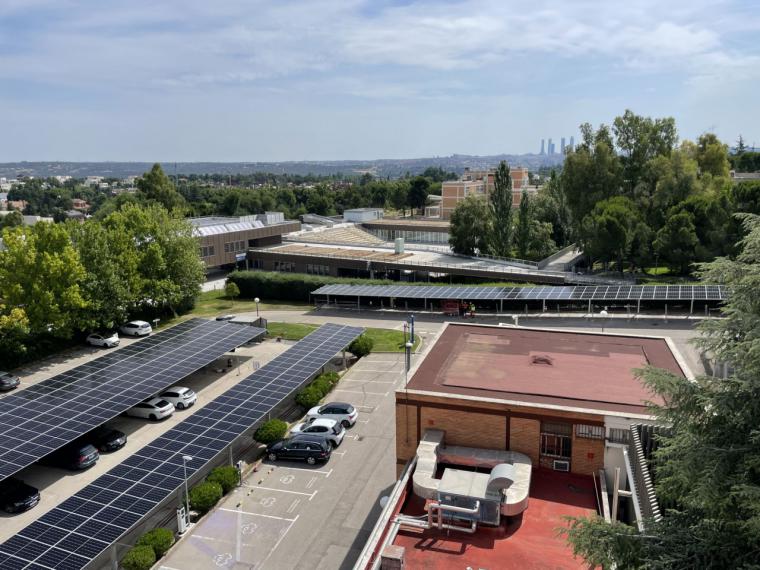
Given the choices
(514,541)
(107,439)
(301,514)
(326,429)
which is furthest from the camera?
(326,429)

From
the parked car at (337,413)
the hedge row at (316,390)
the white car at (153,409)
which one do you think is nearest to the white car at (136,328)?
the white car at (153,409)

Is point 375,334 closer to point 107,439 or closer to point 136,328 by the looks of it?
point 136,328

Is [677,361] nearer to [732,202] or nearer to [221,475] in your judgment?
[221,475]

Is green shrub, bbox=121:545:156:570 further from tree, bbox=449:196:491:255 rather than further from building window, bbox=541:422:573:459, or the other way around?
tree, bbox=449:196:491:255

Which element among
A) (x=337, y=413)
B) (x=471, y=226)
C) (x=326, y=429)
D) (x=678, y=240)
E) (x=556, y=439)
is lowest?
(x=337, y=413)

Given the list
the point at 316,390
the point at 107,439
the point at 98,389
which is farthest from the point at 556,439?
the point at 98,389

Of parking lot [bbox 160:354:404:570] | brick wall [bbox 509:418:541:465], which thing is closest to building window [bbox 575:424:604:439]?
brick wall [bbox 509:418:541:465]

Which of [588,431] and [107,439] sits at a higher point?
[588,431]
